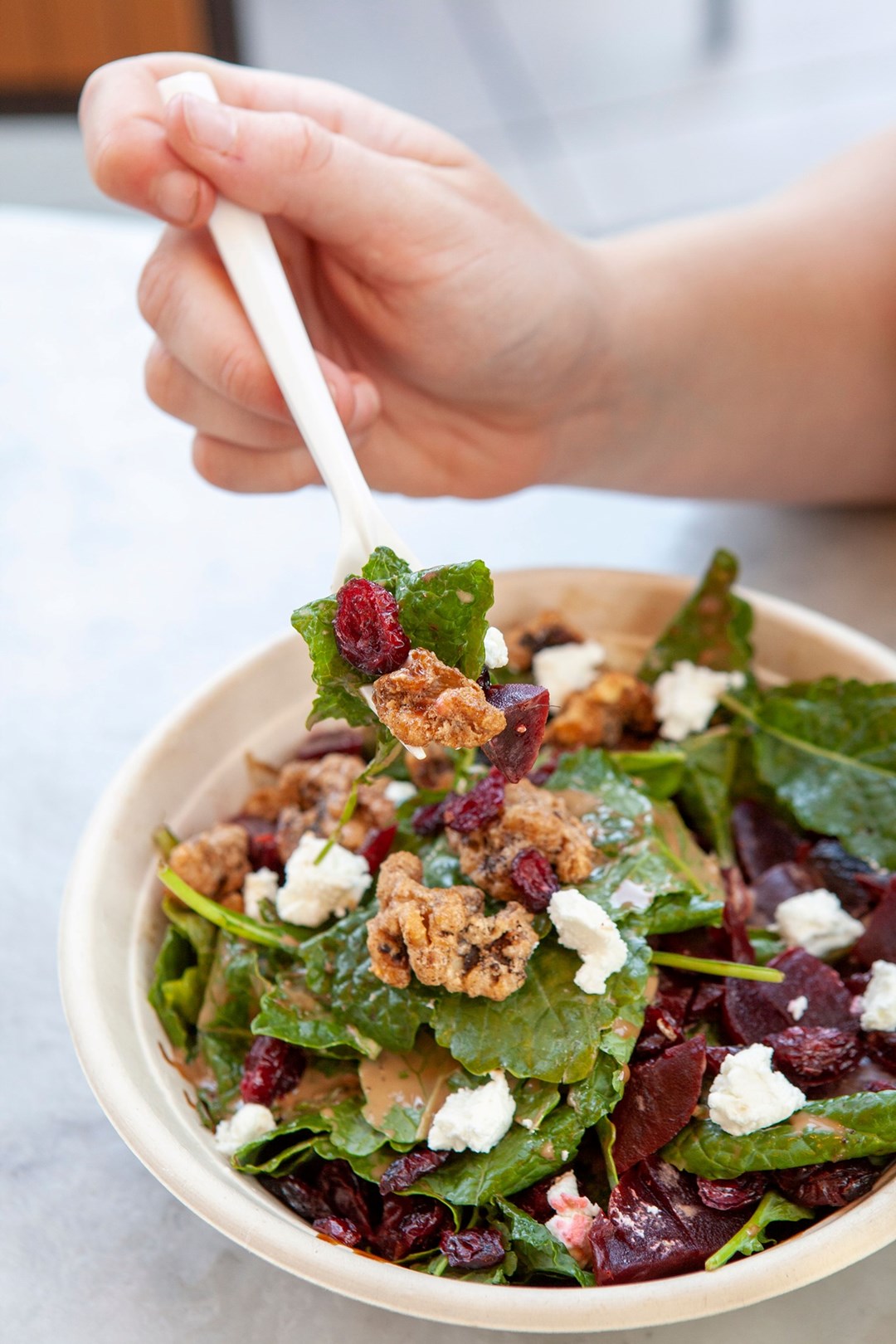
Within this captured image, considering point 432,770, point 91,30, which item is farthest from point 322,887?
point 91,30

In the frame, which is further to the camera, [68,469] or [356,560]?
[68,469]

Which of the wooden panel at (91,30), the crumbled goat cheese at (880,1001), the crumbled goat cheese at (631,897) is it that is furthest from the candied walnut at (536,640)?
the wooden panel at (91,30)

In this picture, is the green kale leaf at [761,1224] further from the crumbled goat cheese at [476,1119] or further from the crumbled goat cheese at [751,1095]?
the crumbled goat cheese at [476,1119]

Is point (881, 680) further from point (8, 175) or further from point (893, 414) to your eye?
point (8, 175)

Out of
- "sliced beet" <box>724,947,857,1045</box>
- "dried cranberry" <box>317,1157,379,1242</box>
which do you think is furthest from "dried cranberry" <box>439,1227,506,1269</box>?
"sliced beet" <box>724,947,857,1045</box>

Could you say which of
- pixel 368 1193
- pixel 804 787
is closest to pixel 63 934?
pixel 368 1193

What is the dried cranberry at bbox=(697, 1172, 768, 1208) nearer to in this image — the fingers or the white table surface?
the white table surface

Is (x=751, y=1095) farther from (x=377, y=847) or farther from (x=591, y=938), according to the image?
(x=377, y=847)
